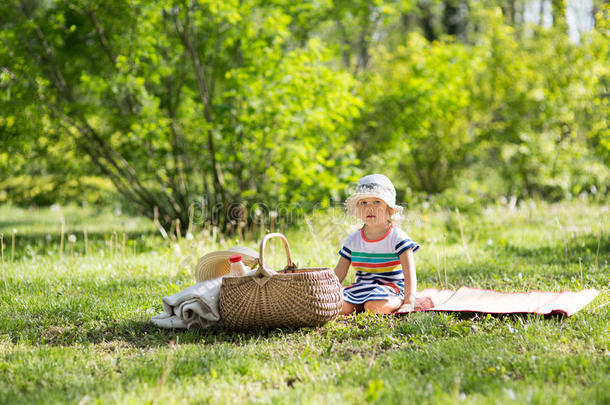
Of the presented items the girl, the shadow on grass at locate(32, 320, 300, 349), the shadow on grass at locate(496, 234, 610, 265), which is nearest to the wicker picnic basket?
the shadow on grass at locate(32, 320, 300, 349)

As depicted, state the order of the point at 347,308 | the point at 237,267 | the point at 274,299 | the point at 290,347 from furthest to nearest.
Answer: the point at 347,308 → the point at 237,267 → the point at 274,299 → the point at 290,347

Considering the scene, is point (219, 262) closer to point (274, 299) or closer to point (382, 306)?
point (274, 299)

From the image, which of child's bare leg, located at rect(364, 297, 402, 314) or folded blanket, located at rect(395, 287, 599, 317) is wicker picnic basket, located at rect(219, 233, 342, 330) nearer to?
child's bare leg, located at rect(364, 297, 402, 314)

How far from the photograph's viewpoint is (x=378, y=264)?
4.08 meters

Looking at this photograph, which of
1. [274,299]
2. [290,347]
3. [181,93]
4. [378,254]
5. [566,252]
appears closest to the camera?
[290,347]

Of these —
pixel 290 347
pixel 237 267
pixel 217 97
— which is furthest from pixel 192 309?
pixel 217 97

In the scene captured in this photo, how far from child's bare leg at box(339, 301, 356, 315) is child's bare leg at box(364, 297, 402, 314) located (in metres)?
0.12

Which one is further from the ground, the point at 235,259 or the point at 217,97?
the point at 217,97

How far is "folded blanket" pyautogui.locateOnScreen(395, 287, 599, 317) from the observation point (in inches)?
142

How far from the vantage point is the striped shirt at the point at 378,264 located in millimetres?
3951

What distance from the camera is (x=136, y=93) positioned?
22.1ft

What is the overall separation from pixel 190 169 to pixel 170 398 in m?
5.46

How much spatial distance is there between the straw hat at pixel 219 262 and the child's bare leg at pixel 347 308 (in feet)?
2.27

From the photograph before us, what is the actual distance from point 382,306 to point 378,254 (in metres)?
0.43
